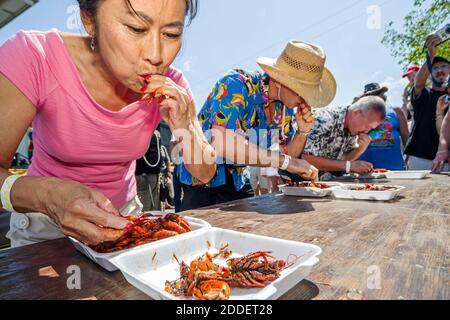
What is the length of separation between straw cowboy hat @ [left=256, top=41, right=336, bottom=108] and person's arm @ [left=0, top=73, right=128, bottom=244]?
6.28ft

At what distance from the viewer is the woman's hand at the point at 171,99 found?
4.43 ft

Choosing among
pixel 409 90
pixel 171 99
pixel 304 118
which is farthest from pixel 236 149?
pixel 409 90

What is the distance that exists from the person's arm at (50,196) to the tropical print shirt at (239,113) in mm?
1426

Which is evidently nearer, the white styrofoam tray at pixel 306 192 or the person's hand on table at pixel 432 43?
the white styrofoam tray at pixel 306 192

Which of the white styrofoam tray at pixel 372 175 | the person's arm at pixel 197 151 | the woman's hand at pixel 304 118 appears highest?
the woman's hand at pixel 304 118

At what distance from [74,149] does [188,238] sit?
767 mm

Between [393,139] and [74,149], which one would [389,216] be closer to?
[74,149]

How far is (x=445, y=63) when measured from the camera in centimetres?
487

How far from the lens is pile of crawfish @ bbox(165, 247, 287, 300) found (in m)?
0.79

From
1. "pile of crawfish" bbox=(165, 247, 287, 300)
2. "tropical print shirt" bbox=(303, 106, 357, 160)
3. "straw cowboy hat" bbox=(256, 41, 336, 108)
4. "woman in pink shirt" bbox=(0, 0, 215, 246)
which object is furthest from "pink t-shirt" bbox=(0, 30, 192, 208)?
"tropical print shirt" bbox=(303, 106, 357, 160)

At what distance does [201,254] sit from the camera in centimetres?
117

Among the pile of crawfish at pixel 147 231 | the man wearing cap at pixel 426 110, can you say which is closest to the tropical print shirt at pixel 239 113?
the pile of crawfish at pixel 147 231

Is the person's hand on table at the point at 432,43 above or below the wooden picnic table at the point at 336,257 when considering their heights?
above

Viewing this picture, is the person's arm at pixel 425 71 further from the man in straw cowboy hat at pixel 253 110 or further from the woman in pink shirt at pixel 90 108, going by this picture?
the woman in pink shirt at pixel 90 108
